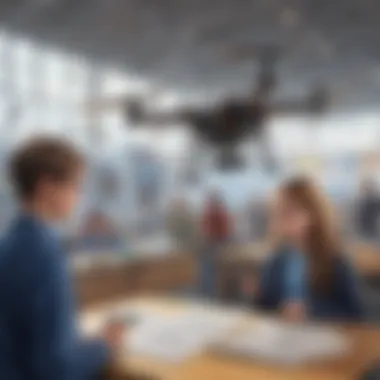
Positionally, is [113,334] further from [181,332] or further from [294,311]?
[294,311]

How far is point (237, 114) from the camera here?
1.07m

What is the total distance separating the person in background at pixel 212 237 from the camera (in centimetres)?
108

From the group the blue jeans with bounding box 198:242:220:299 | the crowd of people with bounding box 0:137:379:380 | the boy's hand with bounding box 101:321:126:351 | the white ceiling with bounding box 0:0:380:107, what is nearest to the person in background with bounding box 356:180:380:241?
the crowd of people with bounding box 0:137:379:380

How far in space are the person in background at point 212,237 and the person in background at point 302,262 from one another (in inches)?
2.9

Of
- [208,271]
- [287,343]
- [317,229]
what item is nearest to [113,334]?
[208,271]

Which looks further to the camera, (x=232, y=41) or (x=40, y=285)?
(x=232, y=41)

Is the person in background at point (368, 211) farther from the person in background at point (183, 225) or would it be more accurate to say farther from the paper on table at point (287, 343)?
the person in background at point (183, 225)

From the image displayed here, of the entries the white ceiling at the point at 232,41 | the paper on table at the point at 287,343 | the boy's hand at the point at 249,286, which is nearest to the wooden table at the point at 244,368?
the paper on table at the point at 287,343

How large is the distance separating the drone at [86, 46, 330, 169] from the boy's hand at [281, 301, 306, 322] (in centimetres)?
27

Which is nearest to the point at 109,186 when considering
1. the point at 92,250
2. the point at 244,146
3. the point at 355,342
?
the point at 92,250

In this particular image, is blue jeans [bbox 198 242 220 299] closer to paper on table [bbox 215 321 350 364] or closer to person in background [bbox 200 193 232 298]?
person in background [bbox 200 193 232 298]

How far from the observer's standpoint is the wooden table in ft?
3.16

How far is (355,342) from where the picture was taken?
1.04 meters

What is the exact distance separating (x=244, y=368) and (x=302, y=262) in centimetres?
23
